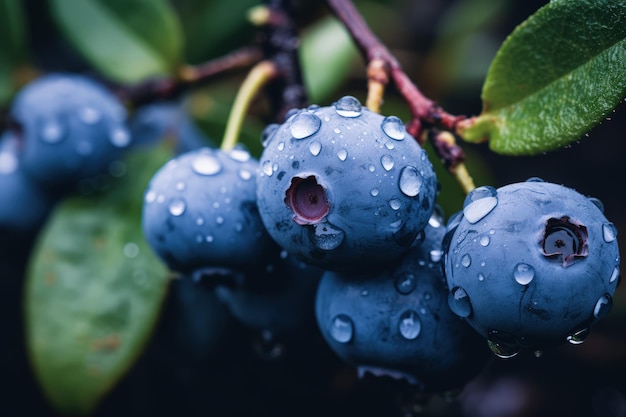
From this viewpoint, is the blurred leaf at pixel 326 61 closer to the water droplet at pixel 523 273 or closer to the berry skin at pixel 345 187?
the berry skin at pixel 345 187

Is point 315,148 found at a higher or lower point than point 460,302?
higher

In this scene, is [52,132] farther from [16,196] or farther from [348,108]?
[348,108]

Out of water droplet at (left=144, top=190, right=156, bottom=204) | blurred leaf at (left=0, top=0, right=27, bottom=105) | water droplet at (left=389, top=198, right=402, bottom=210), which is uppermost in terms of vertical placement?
blurred leaf at (left=0, top=0, right=27, bottom=105)

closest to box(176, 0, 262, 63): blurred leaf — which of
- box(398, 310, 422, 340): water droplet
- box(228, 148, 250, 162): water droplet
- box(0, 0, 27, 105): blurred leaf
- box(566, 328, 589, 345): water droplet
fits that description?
box(0, 0, 27, 105): blurred leaf

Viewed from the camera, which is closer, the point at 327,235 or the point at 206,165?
the point at 327,235

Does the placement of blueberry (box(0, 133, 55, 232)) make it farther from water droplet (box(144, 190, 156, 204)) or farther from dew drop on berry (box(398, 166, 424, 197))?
dew drop on berry (box(398, 166, 424, 197))

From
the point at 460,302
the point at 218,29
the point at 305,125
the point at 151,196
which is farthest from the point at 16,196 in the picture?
the point at 460,302

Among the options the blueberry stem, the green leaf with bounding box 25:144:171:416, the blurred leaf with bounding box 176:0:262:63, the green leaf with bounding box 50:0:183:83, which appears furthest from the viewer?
the blurred leaf with bounding box 176:0:262:63
